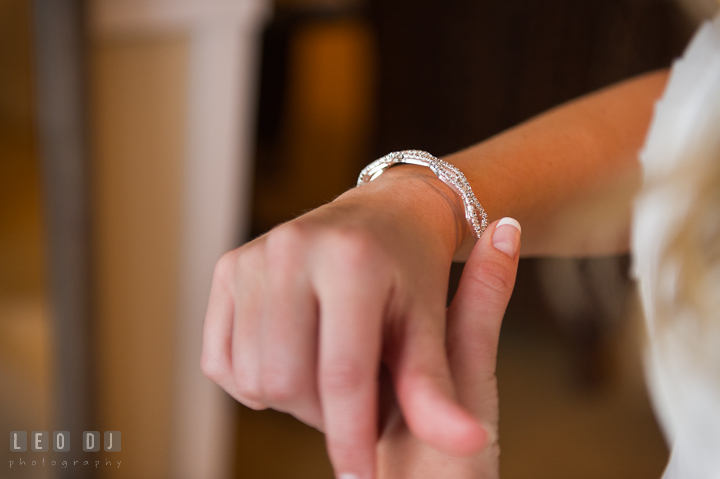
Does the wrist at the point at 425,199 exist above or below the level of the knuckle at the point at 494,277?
above

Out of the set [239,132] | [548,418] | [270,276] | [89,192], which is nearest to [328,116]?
[239,132]

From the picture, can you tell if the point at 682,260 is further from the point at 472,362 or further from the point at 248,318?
the point at 248,318

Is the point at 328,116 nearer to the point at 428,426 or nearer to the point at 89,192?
the point at 89,192

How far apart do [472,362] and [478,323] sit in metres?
0.02

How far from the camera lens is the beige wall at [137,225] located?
93 cm

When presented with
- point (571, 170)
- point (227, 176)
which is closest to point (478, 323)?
point (571, 170)

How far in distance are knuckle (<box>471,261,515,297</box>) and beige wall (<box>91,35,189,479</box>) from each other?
2.78ft

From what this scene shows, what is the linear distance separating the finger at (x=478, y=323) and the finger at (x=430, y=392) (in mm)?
24

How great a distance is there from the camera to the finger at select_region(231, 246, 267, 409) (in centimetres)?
24

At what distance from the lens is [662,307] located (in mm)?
417

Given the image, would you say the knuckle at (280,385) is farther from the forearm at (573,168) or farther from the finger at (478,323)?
the forearm at (573,168)

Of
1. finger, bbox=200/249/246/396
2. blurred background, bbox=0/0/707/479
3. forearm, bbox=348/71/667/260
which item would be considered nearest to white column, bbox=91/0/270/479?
blurred background, bbox=0/0/707/479

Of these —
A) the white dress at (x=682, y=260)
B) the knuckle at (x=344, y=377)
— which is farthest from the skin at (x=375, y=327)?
the white dress at (x=682, y=260)

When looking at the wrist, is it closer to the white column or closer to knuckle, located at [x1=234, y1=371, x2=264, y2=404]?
knuckle, located at [x1=234, y1=371, x2=264, y2=404]
